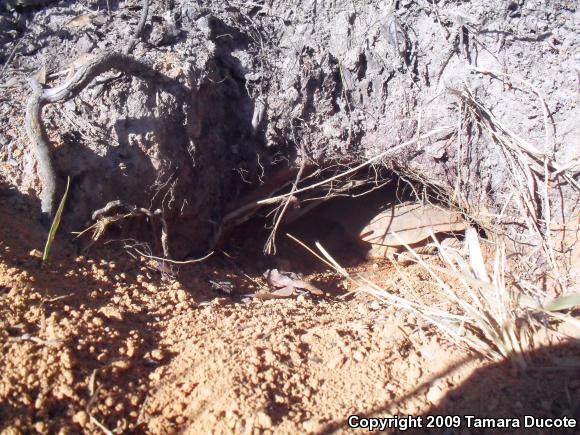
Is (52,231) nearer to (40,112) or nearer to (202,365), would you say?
(40,112)

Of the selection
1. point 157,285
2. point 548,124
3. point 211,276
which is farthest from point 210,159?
point 548,124

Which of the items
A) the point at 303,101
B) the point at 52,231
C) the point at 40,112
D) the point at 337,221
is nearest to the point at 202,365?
the point at 52,231

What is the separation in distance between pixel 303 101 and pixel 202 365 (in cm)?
168

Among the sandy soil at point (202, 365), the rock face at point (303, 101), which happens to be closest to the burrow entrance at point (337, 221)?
the rock face at point (303, 101)

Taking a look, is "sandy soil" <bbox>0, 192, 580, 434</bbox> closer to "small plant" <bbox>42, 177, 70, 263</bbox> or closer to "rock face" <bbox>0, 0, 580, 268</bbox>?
"small plant" <bbox>42, 177, 70, 263</bbox>

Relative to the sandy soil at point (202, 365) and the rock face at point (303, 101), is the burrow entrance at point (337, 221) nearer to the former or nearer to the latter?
A: the rock face at point (303, 101)

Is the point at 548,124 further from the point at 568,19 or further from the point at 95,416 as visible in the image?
the point at 95,416

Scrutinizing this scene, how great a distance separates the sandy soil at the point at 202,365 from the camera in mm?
1638

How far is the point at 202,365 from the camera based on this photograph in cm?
182

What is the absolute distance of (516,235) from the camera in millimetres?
2902

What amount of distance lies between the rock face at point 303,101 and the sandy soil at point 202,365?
0.55 metres

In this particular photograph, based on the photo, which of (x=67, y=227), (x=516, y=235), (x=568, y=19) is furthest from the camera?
(x=516, y=235)

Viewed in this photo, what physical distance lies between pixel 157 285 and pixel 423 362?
123 centimetres

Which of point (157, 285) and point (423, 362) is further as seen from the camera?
point (157, 285)
